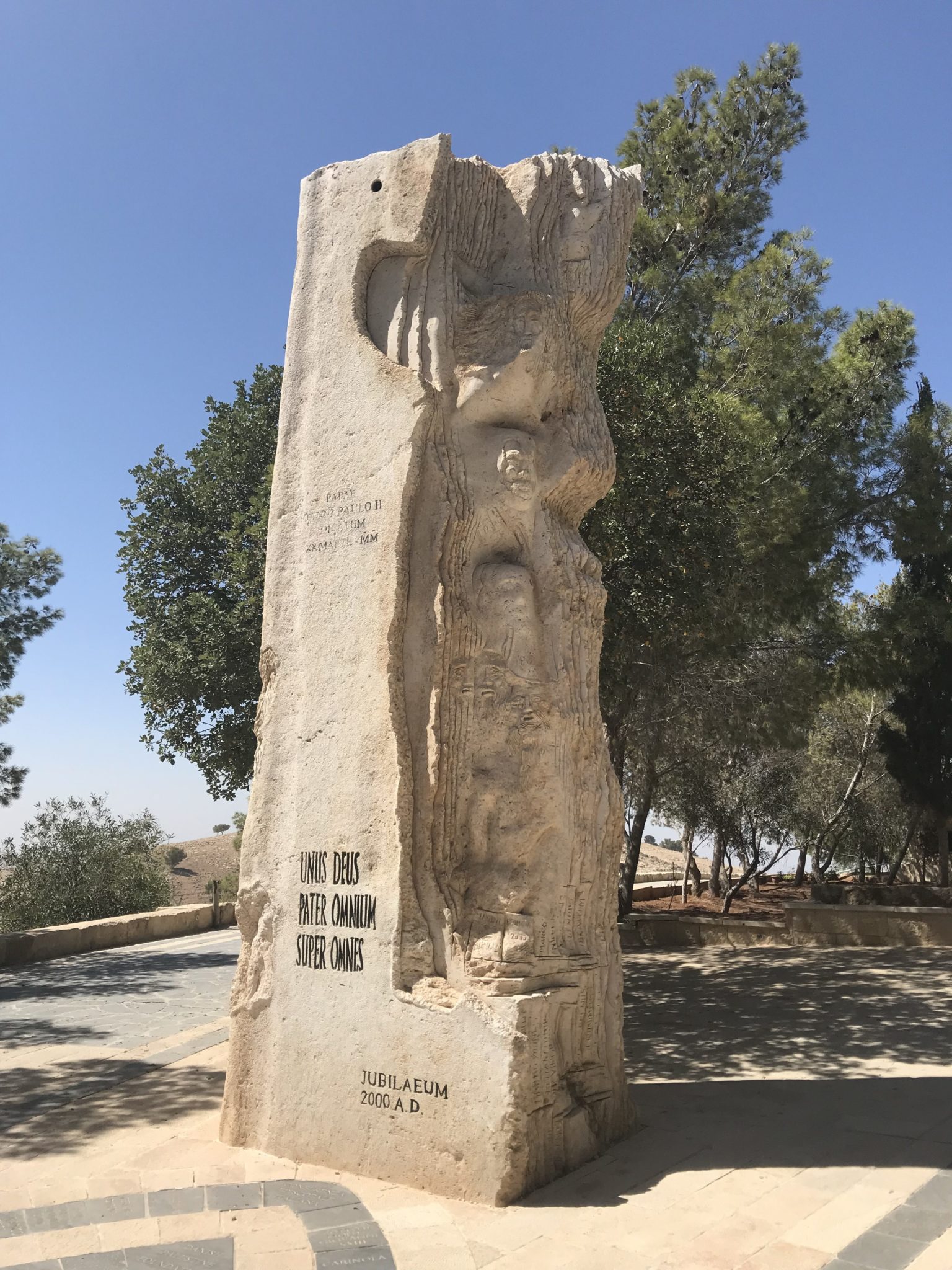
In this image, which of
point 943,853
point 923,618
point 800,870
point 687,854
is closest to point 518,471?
point 923,618

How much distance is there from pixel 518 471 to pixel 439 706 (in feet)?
4.14

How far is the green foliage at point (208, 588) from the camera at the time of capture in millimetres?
13055

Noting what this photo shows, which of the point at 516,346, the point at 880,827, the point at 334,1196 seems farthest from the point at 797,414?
the point at 880,827

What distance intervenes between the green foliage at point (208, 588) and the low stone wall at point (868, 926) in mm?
7430

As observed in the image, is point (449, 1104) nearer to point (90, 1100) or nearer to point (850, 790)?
point (90, 1100)

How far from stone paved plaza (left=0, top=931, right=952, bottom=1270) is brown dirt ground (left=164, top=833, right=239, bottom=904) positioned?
25119 mm

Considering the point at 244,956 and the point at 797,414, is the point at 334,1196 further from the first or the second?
the point at 797,414

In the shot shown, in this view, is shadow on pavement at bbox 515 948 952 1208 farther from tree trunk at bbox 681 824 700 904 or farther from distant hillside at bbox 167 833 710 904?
distant hillside at bbox 167 833 710 904

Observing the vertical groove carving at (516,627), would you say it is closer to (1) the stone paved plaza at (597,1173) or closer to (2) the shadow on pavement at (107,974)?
(1) the stone paved plaza at (597,1173)

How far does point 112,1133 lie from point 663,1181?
10.1 feet

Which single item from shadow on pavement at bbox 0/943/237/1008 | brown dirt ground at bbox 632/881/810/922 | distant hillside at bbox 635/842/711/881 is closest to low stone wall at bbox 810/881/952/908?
brown dirt ground at bbox 632/881/810/922

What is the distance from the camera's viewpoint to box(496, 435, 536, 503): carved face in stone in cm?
520

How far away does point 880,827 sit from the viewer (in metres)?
20.5

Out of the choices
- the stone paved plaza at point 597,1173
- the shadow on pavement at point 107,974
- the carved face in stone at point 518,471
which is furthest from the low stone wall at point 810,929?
the carved face in stone at point 518,471
